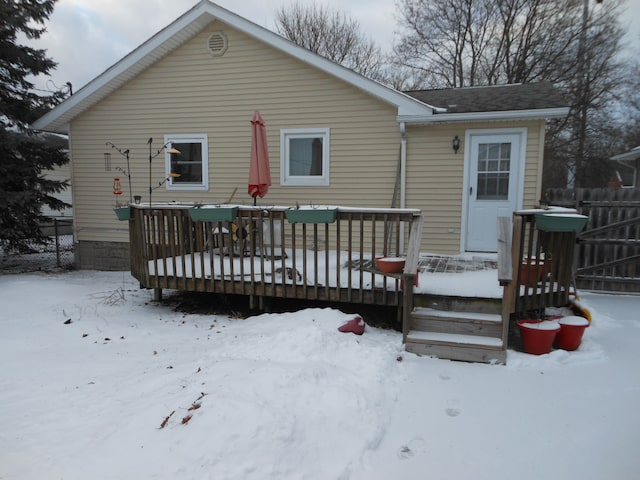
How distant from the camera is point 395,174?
723 centimetres

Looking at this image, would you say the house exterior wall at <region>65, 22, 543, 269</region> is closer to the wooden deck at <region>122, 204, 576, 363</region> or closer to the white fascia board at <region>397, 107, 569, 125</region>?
the white fascia board at <region>397, 107, 569, 125</region>

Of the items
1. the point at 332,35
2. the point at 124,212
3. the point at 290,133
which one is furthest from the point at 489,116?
the point at 332,35

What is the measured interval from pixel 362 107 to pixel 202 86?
10.9 ft

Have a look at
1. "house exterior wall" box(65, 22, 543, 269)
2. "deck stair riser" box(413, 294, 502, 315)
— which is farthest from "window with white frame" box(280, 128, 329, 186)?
"deck stair riser" box(413, 294, 502, 315)

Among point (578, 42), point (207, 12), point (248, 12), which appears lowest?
point (207, 12)

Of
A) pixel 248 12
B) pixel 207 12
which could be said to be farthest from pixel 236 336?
pixel 248 12

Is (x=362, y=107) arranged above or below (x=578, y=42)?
below

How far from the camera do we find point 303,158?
25.3 feet

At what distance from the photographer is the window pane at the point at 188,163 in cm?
827

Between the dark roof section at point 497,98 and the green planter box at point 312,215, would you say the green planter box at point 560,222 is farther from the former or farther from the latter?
the dark roof section at point 497,98

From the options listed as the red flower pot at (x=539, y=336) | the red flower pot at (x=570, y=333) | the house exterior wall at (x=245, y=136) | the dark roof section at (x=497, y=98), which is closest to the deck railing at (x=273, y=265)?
the red flower pot at (x=539, y=336)

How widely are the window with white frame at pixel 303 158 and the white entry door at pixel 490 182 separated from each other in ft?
8.66

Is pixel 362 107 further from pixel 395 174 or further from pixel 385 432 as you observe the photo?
pixel 385 432

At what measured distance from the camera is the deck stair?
3926 millimetres
